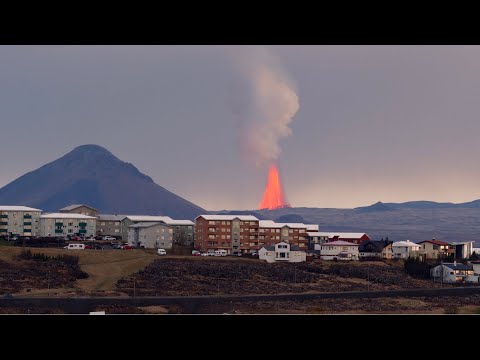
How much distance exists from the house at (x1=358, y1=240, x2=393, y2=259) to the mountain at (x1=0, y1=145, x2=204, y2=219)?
8990 centimetres

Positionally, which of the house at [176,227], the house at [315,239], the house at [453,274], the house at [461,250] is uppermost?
the house at [176,227]

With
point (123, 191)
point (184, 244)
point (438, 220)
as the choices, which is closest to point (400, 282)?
point (184, 244)

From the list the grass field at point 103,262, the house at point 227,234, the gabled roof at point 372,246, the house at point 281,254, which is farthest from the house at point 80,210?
the gabled roof at point 372,246

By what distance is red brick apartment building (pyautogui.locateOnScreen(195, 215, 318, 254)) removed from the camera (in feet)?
136

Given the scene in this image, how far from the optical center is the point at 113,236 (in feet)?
153

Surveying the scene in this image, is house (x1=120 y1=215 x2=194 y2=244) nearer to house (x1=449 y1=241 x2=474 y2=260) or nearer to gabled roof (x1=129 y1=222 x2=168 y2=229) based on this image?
gabled roof (x1=129 y1=222 x2=168 y2=229)

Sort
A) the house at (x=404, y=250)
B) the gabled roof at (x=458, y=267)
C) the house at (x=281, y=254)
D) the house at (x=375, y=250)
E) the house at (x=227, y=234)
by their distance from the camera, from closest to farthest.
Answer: the gabled roof at (x=458, y=267) < the house at (x=281, y=254) < the house at (x=227, y=234) < the house at (x=375, y=250) < the house at (x=404, y=250)

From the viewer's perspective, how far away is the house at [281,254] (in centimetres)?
3749

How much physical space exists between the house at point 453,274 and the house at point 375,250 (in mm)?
5975

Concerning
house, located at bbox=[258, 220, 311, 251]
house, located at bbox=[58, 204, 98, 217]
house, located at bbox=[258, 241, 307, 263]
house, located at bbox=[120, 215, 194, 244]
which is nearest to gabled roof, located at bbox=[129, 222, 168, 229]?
house, located at bbox=[120, 215, 194, 244]

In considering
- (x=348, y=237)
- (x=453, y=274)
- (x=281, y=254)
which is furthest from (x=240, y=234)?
(x=453, y=274)

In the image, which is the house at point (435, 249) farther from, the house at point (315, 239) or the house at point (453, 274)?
the house at point (453, 274)
